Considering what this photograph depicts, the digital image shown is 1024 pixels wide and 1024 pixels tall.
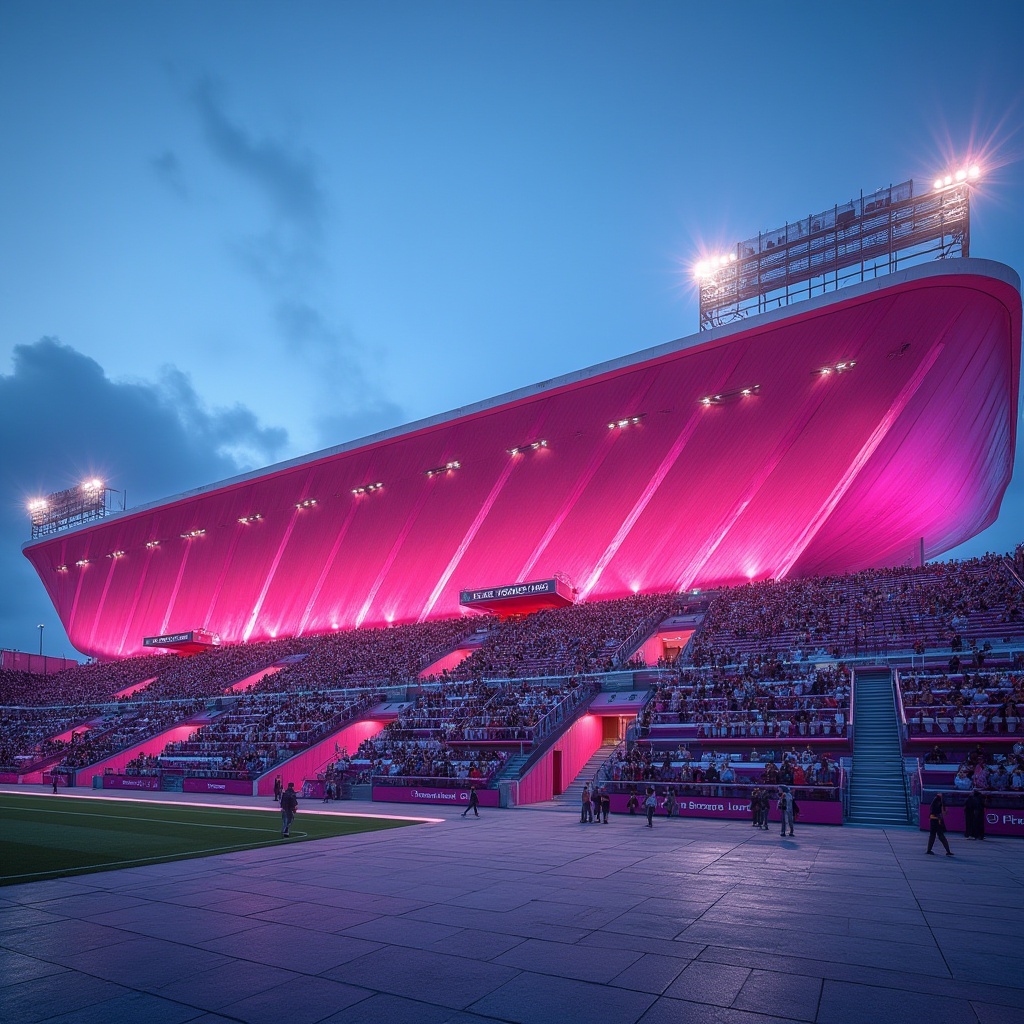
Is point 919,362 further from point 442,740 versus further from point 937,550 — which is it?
point 937,550

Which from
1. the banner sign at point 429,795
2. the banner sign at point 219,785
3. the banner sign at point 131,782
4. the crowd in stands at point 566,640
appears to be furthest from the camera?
the banner sign at point 131,782

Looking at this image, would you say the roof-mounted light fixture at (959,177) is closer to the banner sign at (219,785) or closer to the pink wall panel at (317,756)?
the pink wall panel at (317,756)

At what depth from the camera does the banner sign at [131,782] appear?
3734cm

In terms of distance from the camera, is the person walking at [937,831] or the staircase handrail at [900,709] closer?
the person walking at [937,831]

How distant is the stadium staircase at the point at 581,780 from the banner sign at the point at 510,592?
13.6 metres

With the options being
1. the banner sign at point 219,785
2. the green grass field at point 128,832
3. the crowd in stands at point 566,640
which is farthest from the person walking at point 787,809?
the banner sign at point 219,785

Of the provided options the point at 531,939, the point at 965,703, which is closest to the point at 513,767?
the point at 965,703

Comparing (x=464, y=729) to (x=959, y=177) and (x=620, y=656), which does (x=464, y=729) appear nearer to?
(x=620, y=656)

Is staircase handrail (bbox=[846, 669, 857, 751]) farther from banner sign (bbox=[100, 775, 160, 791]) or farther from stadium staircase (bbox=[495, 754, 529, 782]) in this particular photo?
banner sign (bbox=[100, 775, 160, 791])

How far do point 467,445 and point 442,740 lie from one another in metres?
24.9

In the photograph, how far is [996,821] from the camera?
18.5 m

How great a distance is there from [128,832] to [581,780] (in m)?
15.4

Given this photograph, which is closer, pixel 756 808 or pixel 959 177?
pixel 756 808

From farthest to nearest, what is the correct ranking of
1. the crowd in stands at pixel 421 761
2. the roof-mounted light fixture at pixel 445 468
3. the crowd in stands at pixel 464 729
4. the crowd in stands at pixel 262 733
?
1. the roof-mounted light fixture at pixel 445 468
2. the crowd in stands at pixel 262 733
3. the crowd in stands at pixel 464 729
4. the crowd in stands at pixel 421 761
